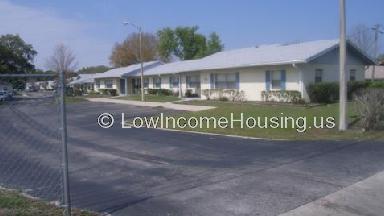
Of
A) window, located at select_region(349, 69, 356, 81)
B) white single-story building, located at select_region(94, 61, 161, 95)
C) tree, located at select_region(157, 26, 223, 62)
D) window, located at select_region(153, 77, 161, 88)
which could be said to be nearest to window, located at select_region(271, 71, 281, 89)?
window, located at select_region(349, 69, 356, 81)

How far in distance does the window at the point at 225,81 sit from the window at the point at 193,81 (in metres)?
4.90

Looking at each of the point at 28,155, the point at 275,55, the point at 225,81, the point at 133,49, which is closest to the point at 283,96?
the point at 275,55

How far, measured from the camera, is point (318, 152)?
1169 centimetres

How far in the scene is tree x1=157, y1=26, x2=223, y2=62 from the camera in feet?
279

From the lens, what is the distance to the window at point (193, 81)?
1620 inches

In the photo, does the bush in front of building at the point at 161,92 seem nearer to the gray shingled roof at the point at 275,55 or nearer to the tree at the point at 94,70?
the gray shingled roof at the point at 275,55

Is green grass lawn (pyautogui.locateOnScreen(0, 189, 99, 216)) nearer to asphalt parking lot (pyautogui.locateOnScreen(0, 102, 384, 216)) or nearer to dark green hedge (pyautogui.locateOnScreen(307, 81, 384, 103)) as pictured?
asphalt parking lot (pyautogui.locateOnScreen(0, 102, 384, 216))

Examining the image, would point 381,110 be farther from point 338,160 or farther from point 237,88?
point 237,88

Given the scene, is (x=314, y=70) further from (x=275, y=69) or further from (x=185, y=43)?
(x=185, y=43)

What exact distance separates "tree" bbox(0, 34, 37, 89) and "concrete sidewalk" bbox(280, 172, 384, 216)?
52767 mm

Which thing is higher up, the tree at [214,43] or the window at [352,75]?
the tree at [214,43]

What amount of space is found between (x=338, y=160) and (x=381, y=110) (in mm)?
5916

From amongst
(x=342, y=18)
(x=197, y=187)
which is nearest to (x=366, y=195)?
(x=197, y=187)

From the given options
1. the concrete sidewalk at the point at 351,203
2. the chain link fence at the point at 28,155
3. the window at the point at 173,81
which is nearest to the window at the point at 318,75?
the chain link fence at the point at 28,155
